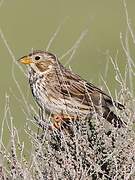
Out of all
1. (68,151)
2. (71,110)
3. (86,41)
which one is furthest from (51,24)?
(68,151)

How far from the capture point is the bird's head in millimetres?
7934

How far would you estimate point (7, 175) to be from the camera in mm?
6281

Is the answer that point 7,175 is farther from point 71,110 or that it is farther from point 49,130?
point 71,110

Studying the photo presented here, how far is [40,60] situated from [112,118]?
1.44 metres

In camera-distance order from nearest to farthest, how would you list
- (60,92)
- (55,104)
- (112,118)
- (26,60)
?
(112,118), (55,104), (60,92), (26,60)

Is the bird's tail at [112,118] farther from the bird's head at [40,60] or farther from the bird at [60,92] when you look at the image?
the bird's head at [40,60]

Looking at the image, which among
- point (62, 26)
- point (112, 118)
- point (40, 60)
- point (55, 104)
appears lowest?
point (62, 26)

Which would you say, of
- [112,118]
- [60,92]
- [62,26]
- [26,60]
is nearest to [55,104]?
[60,92]

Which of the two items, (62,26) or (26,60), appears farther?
(62,26)

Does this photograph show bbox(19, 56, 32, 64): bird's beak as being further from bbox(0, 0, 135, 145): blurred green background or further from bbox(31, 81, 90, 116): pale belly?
bbox(0, 0, 135, 145): blurred green background

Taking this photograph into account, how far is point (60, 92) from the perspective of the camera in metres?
7.66

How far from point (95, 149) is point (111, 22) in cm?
1764

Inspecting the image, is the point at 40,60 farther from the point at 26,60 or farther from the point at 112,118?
the point at 112,118

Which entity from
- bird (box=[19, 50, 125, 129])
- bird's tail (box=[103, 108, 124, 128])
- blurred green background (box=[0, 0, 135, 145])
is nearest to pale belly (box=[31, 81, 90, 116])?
bird (box=[19, 50, 125, 129])
